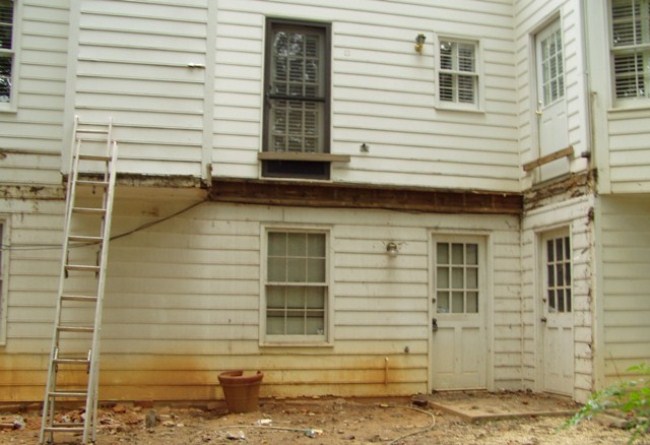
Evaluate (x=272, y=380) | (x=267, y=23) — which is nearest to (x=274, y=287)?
(x=272, y=380)

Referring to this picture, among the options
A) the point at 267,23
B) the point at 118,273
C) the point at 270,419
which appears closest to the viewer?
the point at 270,419

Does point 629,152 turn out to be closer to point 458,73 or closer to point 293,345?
point 458,73

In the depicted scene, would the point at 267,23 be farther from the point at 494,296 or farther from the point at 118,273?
the point at 494,296

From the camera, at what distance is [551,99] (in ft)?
29.8

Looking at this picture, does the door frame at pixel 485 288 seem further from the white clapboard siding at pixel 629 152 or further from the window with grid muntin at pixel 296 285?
the white clapboard siding at pixel 629 152

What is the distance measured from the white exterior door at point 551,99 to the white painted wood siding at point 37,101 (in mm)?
6394

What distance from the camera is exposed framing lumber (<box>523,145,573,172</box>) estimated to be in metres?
8.38

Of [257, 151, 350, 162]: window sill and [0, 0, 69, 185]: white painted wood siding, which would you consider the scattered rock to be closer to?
[0, 0, 69, 185]: white painted wood siding

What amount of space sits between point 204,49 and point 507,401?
581 centimetres

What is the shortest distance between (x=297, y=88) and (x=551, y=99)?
11.4 ft

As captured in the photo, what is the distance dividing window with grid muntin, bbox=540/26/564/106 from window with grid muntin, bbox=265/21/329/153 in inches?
120

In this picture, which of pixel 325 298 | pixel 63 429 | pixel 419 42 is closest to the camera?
pixel 63 429

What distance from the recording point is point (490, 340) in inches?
368

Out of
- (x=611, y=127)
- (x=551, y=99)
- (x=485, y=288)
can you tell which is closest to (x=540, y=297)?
(x=485, y=288)
